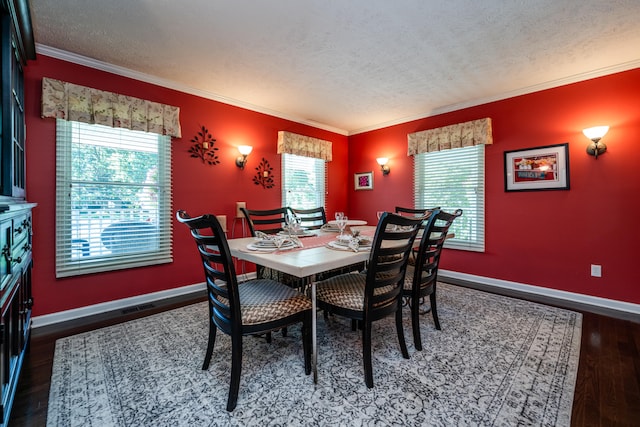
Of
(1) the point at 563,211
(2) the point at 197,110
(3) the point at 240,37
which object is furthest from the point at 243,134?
(1) the point at 563,211

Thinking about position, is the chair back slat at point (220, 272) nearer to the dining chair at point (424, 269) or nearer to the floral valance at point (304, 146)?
the dining chair at point (424, 269)

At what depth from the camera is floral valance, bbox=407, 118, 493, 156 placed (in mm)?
3574

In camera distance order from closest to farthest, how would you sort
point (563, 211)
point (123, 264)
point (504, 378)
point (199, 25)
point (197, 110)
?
point (504, 378)
point (199, 25)
point (123, 264)
point (563, 211)
point (197, 110)

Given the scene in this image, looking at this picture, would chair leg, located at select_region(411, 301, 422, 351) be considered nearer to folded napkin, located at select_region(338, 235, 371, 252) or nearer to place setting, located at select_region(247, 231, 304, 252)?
folded napkin, located at select_region(338, 235, 371, 252)

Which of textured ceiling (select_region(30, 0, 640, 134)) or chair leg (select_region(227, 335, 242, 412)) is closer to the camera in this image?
chair leg (select_region(227, 335, 242, 412))

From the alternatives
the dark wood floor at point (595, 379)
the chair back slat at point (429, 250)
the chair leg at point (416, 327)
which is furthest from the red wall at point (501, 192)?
the chair leg at point (416, 327)

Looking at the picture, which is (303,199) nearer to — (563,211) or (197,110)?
(197,110)

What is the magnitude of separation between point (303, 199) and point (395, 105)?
198 cm

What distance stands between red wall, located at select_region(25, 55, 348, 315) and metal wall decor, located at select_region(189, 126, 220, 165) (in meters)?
0.05

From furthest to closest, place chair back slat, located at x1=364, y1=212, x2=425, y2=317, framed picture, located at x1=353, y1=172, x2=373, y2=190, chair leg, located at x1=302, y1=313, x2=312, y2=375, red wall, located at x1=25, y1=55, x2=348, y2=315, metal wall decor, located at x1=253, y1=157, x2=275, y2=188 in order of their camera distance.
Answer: framed picture, located at x1=353, y1=172, x2=373, y2=190 → metal wall decor, located at x1=253, y1=157, x2=275, y2=188 → red wall, located at x1=25, y1=55, x2=348, y2=315 → chair leg, located at x1=302, y1=313, x2=312, y2=375 → chair back slat, located at x1=364, y1=212, x2=425, y2=317

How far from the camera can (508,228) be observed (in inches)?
138

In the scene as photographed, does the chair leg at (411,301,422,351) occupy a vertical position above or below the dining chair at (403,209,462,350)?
below

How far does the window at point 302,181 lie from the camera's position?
4375mm

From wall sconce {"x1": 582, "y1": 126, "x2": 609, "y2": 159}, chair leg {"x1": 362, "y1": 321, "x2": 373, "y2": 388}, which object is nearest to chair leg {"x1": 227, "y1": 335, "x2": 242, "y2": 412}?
chair leg {"x1": 362, "y1": 321, "x2": 373, "y2": 388}
